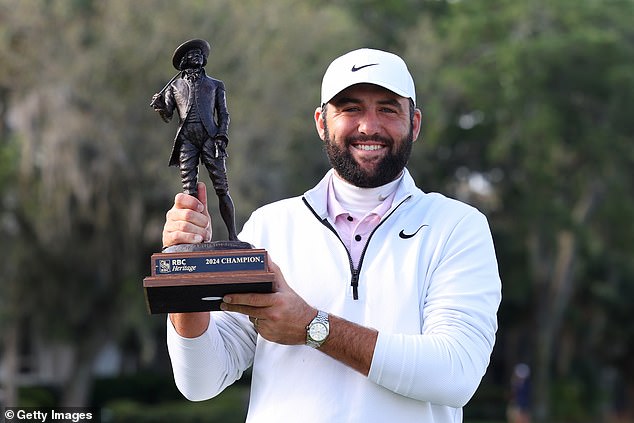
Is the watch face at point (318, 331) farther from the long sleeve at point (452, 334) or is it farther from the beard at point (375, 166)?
the beard at point (375, 166)

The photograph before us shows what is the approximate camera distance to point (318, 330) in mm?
2963

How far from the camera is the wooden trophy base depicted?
3020 mm

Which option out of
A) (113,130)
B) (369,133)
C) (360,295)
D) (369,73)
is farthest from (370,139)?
(113,130)

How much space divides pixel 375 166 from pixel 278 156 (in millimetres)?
16529

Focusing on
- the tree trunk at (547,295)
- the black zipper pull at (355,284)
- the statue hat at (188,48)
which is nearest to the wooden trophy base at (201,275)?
the black zipper pull at (355,284)

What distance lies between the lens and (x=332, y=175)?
3.42 meters

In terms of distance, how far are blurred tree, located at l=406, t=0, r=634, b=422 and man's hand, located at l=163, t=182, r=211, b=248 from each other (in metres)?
20.3

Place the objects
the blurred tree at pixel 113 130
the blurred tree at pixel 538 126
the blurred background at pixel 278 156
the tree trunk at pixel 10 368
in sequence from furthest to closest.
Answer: the blurred tree at pixel 538 126 → the tree trunk at pixel 10 368 → the blurred background at pixel 278 156 → the blurred tree at pixel 113 130

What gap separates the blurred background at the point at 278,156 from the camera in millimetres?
18125

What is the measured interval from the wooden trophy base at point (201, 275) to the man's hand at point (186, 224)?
0.02m

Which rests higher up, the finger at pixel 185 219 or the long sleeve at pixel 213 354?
the finger at pixel 185 219

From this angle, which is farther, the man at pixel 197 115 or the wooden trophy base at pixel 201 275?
the man at pixel 197 115

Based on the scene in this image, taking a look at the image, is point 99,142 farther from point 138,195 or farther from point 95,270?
point 95,270

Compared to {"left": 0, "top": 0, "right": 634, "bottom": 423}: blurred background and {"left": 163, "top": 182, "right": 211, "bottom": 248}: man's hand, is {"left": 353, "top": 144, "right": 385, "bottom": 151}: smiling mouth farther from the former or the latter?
{"left": 0, "top": 0, "right": 634, "bottom": 423}: blurred background
